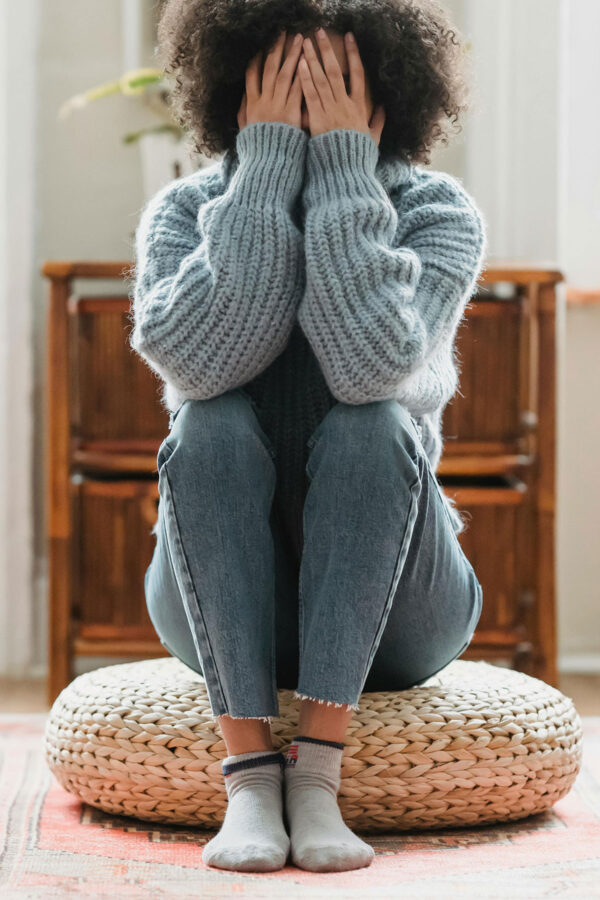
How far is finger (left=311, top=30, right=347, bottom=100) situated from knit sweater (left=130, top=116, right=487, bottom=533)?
0.04m

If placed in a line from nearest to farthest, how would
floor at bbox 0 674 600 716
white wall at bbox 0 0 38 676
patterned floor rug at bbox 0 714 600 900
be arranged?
patterned floor rug at bbox 0 714 600 900 < floor at bbox 0 674 600 716 < white wall at bbox 0 0 38 676

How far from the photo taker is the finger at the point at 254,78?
1.21m

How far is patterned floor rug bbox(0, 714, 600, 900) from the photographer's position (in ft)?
3.05

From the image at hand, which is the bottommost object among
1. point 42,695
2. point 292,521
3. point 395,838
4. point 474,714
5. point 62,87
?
point 42,695

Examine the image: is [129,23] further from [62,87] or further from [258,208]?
[258,208]

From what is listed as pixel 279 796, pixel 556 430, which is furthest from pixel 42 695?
pixel 279 796

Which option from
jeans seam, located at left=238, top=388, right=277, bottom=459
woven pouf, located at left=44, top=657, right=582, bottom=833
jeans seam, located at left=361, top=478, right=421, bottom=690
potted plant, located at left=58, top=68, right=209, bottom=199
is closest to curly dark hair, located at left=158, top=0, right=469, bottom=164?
jeans seam, located at left=238, top=388, right=277, bottom=459

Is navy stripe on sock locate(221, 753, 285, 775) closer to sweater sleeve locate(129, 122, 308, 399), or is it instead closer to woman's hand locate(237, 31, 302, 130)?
sweater sleeve locate(129, 122, 308, 399)

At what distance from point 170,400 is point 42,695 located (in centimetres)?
109

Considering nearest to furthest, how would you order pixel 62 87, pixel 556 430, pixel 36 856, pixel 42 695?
pixel 36 856 < pixel 556 430 < pixel 42 695 < pixel 62 87

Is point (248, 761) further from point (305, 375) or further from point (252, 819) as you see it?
point (305, 375)

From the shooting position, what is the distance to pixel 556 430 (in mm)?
1971

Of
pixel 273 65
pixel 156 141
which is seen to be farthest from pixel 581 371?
pixel 273 65

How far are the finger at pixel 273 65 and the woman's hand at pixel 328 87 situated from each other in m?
0.02
